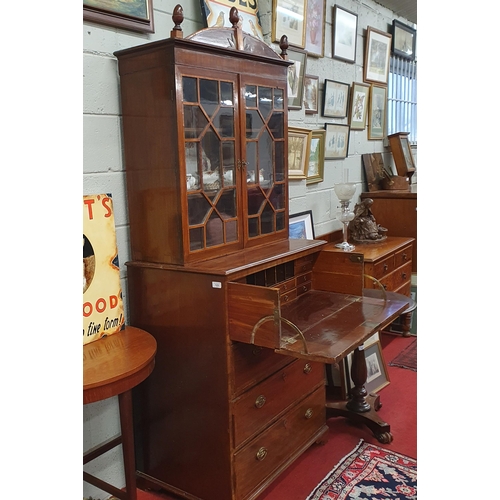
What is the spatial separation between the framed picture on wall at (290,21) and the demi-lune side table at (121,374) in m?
1.99

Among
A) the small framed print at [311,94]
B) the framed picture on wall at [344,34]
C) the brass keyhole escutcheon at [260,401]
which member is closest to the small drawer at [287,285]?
the brass keyhole escutcheon at [260,401]

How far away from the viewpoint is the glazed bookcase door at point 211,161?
2010 mm

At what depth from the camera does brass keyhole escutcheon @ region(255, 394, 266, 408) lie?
2145 mm

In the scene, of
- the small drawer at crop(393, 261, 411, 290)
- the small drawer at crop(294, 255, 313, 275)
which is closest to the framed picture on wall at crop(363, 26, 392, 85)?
the small drawer at crop(393, 261, 411, 290)

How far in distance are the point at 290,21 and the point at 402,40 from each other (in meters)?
2.24

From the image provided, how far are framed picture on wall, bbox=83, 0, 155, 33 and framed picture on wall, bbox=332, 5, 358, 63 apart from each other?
78.5 inches

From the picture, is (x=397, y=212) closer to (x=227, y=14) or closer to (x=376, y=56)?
(x=376, y=56)

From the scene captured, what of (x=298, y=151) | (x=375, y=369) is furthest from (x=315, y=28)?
(x=375, y=369)

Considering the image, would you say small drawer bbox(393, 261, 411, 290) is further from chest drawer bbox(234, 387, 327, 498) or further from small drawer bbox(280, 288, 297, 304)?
small drawer bbox(280, 288, 297, 304)

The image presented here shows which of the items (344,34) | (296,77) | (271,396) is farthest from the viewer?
(344,34)

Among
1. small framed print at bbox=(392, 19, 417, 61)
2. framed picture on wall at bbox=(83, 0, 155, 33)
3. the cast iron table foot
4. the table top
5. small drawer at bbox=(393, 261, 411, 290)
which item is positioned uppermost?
small framed print at bbox=(392, 19, 417, 61)

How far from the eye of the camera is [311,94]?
365 cm

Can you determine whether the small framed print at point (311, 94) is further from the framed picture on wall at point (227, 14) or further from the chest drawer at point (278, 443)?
the chest drawer at point (278, 443)
